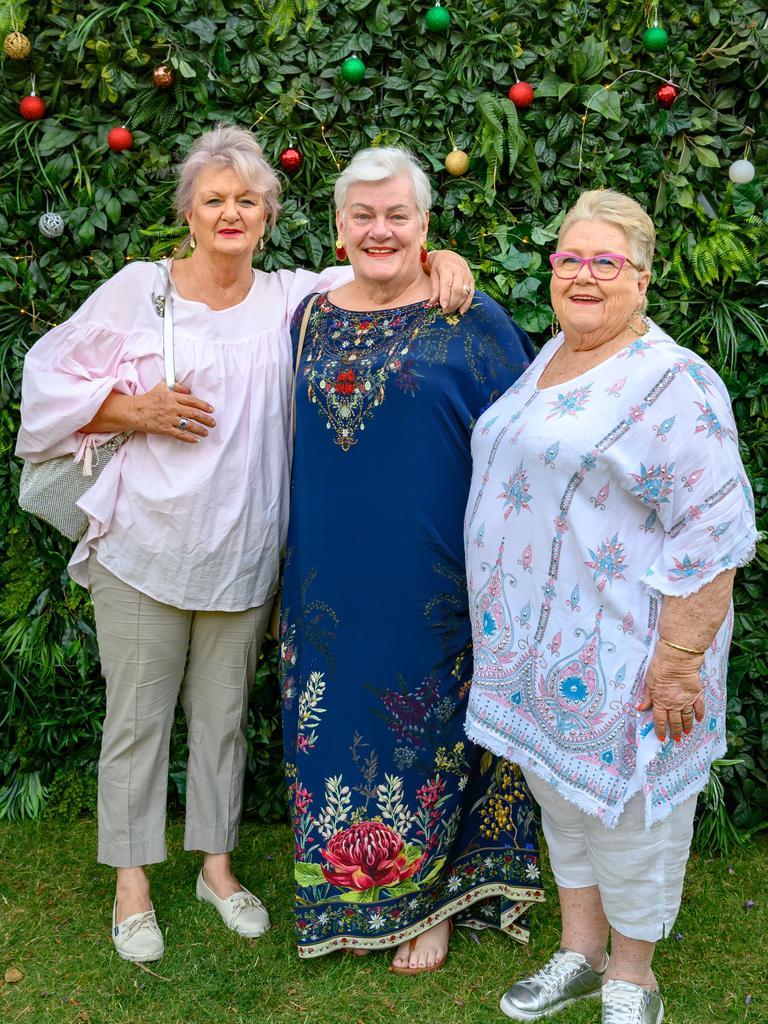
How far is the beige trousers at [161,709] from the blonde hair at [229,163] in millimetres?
1052

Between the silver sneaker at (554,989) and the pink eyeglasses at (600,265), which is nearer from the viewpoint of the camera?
the pink eyeglasses at (600,265)

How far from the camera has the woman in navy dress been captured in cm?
275

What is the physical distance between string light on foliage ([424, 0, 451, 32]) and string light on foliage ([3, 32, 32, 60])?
124 centimetres

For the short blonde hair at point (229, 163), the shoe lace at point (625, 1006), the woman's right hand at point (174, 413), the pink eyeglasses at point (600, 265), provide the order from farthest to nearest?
1. the short blonde hair at point (229, 163)
2. the woman's right hand at point (174, 413)
3. the shoe lace at point (625, 1006)
4. the pink eyeglasses at point (600, 265)

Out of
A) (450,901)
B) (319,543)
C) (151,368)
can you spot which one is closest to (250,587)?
(319,543)

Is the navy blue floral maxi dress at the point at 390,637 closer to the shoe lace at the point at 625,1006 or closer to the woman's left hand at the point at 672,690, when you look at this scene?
the shoe lace at the point at 625,1006

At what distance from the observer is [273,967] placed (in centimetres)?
297

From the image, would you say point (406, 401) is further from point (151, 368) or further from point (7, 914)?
point (7, 914)

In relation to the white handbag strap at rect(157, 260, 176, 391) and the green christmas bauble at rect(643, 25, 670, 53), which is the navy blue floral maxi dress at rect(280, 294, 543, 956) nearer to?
the white handbag strap at rect(157, 260, 176, 391)

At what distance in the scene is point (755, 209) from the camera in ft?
11.5

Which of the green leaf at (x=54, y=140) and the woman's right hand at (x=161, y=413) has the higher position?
the green leaf at (x=54, y=140)

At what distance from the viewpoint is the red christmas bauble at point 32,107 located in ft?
11.3

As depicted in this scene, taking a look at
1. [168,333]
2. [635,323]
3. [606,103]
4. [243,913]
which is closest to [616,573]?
[635,323]

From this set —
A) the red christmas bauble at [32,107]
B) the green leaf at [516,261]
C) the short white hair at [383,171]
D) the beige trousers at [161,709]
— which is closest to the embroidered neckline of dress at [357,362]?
the short white hair at [383,171]
